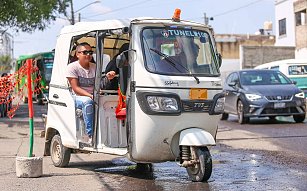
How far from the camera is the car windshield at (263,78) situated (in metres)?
16.9

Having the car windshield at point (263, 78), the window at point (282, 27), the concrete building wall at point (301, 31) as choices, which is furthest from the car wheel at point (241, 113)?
the window at point (282, 27)

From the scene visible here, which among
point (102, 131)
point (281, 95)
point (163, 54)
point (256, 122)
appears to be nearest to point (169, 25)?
point (163, 54)

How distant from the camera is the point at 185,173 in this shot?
8.59 metres

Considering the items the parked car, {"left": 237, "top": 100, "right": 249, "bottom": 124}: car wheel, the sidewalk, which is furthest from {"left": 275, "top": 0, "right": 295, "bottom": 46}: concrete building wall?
the sidewalk

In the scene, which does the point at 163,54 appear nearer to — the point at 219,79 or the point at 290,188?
the point at 219,79

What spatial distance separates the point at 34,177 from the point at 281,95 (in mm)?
9249

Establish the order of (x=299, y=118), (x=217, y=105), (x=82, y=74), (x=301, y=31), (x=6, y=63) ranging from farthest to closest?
(x=6, y=63) → (x=301, y=31) → (x=299, y=118) → (x=82, y=74) → (x=217, y=105)

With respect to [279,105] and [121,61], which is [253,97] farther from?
[121,61]

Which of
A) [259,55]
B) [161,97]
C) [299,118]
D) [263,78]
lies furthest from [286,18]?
[161,97]

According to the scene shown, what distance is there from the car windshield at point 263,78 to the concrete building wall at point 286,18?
29.3 meters

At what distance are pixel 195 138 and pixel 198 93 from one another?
Answer: 0.64 metres

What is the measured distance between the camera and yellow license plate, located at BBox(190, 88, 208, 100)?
770 cm

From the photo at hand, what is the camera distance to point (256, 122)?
1731 cm

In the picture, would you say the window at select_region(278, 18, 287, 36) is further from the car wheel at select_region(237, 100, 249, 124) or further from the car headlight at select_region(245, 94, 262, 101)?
the car headlight at select_region(245, 94, 262, 101)
